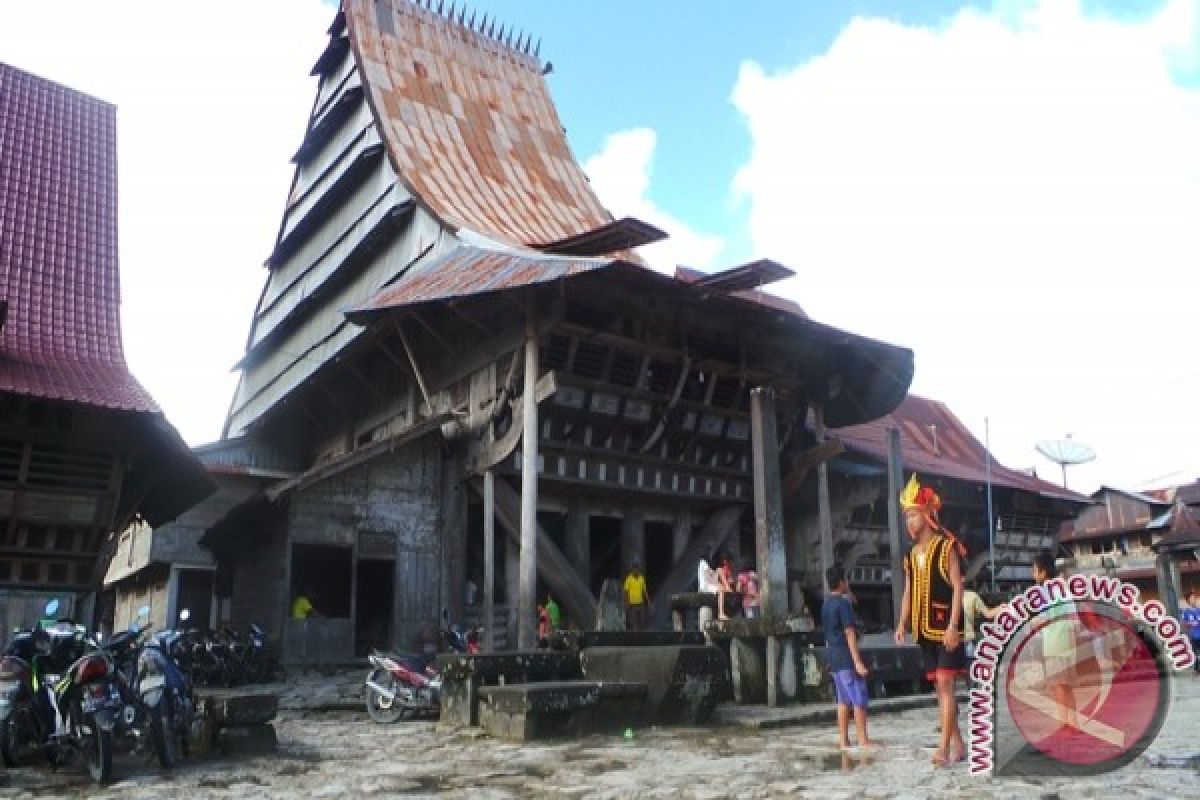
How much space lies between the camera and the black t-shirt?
21.3ft

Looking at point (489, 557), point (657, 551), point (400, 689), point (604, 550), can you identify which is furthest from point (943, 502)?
point (400, 689)

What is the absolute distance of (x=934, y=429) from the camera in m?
26.0

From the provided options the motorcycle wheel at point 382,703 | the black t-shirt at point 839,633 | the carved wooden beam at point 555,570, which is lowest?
the motorcycle wheel at point 382,703

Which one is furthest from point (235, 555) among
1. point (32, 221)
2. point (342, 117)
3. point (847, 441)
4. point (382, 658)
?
point (847, 441)

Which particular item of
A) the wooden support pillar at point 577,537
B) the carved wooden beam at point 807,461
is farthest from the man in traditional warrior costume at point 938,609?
the carved wooden beam at point 807,461

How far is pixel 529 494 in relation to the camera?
13148 mm

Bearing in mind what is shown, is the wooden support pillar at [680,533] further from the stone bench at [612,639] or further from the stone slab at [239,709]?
the stone slab at [239,709]

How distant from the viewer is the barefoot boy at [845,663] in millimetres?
6453

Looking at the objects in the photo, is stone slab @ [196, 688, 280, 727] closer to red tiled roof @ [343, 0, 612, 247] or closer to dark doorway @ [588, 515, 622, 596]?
red tiled roof @ [343, 0, 612, 247]

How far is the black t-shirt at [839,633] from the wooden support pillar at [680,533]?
1054cm

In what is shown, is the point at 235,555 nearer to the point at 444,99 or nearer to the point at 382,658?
the point at 382,658

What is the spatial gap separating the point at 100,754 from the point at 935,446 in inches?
899

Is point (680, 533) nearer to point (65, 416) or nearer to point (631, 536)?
point (631, 536)

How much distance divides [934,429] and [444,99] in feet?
49.7
